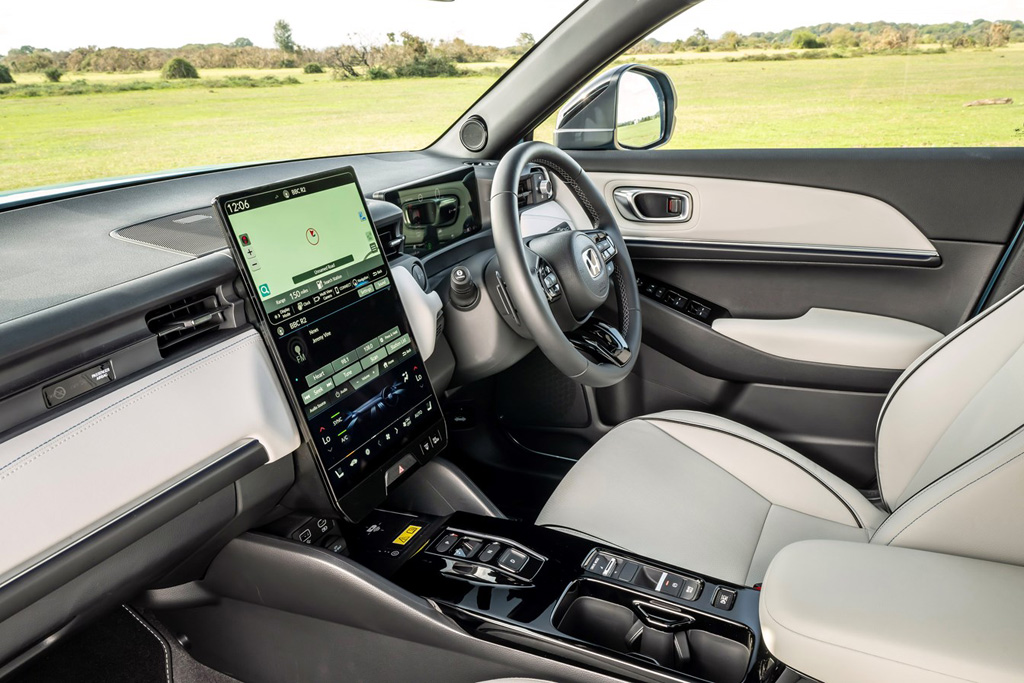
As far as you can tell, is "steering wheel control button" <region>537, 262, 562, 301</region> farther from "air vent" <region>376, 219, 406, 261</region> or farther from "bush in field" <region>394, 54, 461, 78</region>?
"bush in field" <region>394, 54, 461, 78</region>

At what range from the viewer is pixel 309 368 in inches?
46.5

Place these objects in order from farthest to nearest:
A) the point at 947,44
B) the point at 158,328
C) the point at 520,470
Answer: the point at 947,44, the point at 520,470, the point at 158,328

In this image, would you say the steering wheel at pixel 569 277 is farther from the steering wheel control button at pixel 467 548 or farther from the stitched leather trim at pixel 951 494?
the stitched leather trim at pixel 951 494

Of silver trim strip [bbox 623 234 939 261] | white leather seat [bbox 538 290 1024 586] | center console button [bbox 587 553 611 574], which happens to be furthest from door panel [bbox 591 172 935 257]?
center console button [bbox 587 553 611 574]

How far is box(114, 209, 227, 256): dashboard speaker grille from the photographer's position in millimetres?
1199

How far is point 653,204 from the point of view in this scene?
223 centimetres

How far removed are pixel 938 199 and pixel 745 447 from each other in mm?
852

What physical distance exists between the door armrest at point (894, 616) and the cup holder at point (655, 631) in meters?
0.19

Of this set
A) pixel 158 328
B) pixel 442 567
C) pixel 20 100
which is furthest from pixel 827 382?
pixel 20 100

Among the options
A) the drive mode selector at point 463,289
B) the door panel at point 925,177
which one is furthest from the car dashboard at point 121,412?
the door panel at point 925,177

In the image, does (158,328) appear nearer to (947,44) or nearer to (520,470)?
(520,470)

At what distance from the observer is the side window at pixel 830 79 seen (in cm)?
227

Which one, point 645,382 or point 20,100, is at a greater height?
point 20,100

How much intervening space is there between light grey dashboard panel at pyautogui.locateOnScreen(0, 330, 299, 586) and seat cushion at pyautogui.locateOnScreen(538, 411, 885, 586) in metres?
0.60
